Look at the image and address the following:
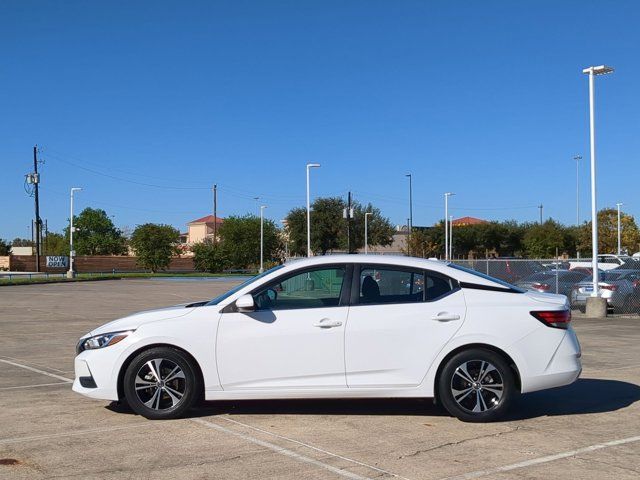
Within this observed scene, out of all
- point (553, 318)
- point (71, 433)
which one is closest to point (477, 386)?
point (553, 318)

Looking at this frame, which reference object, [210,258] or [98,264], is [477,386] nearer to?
[210,258]

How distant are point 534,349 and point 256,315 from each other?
269 centimetres

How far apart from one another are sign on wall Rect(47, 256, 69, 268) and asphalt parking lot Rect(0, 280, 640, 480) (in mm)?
72193

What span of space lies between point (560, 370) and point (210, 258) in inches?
3015

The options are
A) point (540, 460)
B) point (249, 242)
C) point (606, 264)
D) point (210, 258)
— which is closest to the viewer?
point (540, 460)

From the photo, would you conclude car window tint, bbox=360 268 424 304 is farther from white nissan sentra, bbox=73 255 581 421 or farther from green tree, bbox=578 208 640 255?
green tree, bbox=578 208 640 255

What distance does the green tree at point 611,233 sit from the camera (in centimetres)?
6862

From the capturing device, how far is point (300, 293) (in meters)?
7.07

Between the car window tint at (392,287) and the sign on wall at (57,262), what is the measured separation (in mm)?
75458

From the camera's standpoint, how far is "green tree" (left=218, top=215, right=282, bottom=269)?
86188mm

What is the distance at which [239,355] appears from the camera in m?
6.84

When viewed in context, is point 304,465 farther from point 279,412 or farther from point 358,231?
point 358,231

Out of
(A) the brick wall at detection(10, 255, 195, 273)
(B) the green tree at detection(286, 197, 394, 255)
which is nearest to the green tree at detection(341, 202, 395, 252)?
(B) the green tree at detection(286, 197, 394, 255)

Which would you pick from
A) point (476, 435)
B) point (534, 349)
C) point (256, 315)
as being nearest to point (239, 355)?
Answer: point (256, 315)
